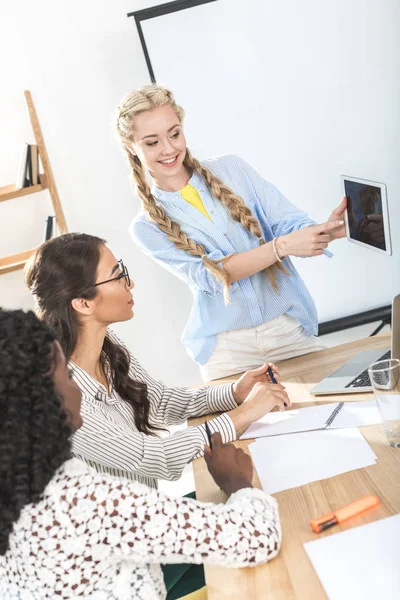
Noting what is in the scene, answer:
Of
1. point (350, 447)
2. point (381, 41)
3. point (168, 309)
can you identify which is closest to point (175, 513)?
point (350, 447)

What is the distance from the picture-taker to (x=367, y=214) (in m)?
1.95

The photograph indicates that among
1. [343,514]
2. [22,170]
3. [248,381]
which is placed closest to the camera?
[343,514]

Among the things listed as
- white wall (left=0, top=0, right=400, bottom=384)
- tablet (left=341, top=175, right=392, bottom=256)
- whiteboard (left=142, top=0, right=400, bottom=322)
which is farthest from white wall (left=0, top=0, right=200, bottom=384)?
tablet (left=341, top=175, right=392, bottom=256)

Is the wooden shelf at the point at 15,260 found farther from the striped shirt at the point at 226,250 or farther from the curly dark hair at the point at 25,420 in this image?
the curly dark hair at the point at 25,420

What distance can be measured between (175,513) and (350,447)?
479 mm

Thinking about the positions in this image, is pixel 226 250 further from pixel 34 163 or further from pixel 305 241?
pixel 34 163

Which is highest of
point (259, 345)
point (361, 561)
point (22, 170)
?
point (22, 170)

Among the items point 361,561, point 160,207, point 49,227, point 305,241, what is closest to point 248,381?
point 305,241

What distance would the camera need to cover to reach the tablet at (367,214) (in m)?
1.87

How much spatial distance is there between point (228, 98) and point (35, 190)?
0.99 metres

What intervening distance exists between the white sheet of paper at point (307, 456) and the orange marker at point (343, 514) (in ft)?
0.51

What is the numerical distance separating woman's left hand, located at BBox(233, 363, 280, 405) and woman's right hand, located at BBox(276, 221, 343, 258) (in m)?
0.36

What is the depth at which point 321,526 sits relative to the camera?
4.01 ft

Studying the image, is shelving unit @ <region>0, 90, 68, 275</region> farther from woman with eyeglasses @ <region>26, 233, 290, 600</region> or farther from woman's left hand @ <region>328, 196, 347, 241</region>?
woman's left hand @ <region>328, 196, 347, 241</region>
